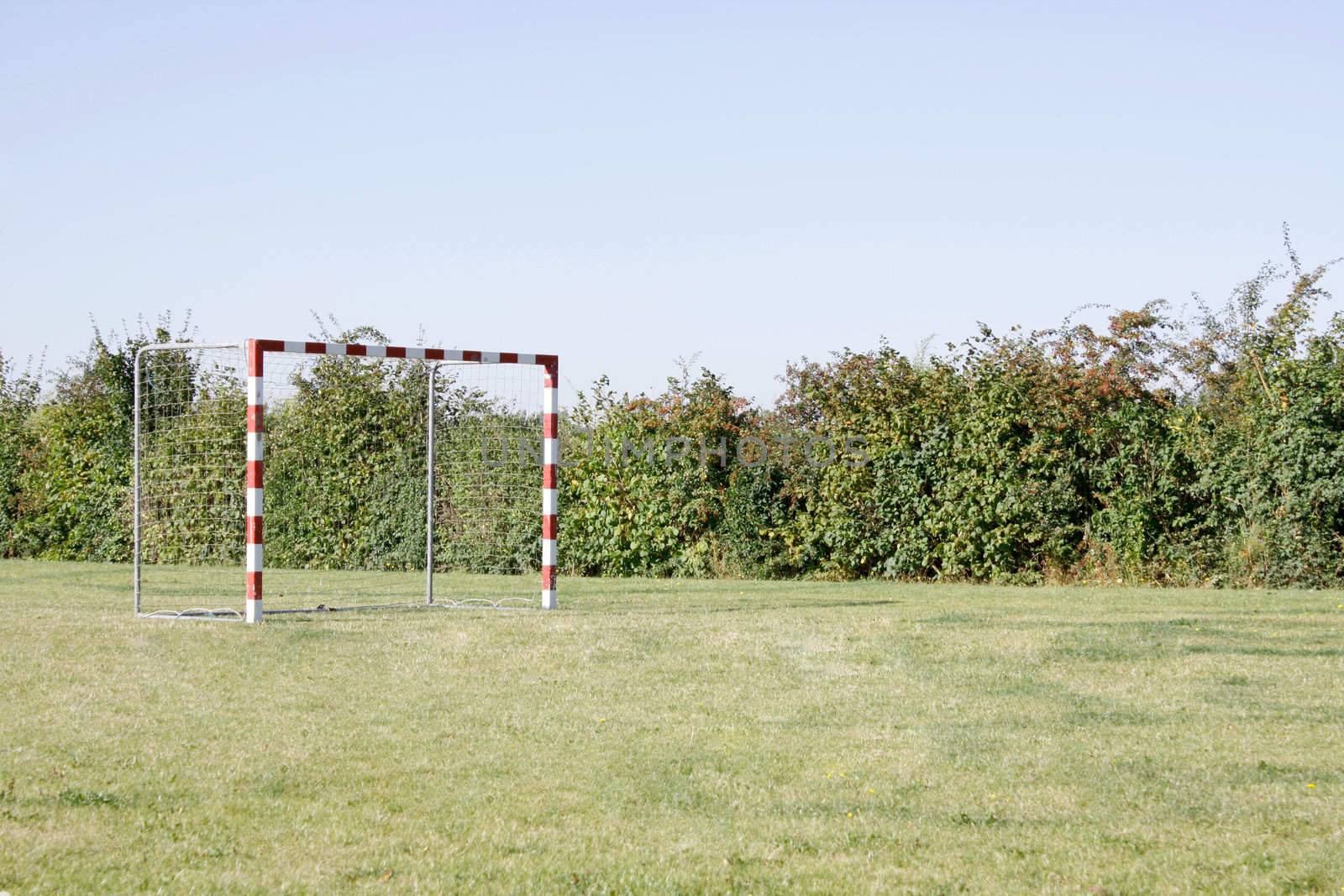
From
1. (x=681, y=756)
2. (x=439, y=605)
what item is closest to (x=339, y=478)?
(x=439, y=605)

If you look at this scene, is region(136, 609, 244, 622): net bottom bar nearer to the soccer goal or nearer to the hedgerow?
the soccer goal

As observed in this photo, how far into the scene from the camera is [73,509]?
74.9ft

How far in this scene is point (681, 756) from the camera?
6.91 m

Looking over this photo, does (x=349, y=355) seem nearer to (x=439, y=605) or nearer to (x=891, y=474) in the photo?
(x=439, y=605)

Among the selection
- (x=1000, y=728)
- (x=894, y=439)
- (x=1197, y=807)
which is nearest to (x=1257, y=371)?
(x=894, y=439)

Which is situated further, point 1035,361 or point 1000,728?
point 1035,361

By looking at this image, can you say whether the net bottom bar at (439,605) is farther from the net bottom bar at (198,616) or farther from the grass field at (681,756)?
the grass field at (681,756)

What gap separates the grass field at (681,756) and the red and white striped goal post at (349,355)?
0.84 m

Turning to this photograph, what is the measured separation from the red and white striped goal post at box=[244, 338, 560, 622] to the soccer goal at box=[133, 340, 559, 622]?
0.02 meters

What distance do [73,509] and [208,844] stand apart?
1948 cm

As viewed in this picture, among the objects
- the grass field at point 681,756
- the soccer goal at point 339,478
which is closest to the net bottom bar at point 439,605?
the soccer goal at point 339,478

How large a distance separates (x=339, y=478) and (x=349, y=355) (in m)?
6.85

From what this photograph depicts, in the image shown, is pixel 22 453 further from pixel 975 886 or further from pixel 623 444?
pixel 975 886

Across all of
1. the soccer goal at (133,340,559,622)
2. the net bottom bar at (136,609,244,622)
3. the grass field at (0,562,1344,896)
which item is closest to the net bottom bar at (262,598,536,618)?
the soccer goal at (133,340,559,622)
